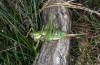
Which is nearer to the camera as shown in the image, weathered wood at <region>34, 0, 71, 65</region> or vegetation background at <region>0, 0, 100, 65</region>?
weathered wood at <region>34, 0, 71, 65</region>

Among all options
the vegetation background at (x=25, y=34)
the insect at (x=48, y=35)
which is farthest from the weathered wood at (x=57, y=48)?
the vegetation background at (x=25, y=34)

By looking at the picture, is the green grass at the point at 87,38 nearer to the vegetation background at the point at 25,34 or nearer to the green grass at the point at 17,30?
the vegetation background at the point at 25,34

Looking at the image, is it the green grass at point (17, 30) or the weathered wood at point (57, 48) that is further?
the green grass at point (17, 30)

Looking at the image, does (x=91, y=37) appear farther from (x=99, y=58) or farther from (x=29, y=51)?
(x=29, y=51)

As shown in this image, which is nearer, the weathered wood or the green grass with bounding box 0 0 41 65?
the weathered wood

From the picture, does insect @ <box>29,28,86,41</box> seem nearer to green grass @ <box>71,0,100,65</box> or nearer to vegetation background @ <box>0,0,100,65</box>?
vegetation background @ <box>0,0,100,65</box>

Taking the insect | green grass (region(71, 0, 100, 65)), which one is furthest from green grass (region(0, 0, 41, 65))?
green grass (region(71, 0, 100, 65))

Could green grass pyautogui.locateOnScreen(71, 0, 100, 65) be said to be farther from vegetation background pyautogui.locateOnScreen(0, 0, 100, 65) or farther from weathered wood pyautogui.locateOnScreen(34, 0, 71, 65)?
weathered wood pyautogui.locateOnScreen(34, 0, 71, 65)
